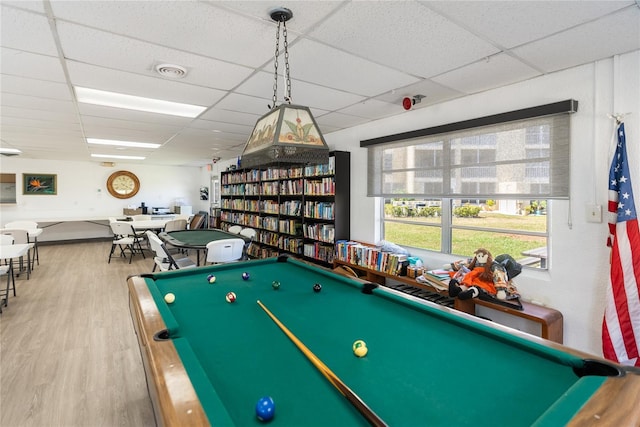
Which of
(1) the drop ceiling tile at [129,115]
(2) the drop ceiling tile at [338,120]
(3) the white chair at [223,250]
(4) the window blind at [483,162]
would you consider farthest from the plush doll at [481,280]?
(1) the drop ceiling tile at [129,115]

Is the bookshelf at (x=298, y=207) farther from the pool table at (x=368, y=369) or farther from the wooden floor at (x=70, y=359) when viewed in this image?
the wooden floor at (x=70, y=359)

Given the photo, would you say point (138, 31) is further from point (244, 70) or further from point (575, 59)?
point (575, 59)

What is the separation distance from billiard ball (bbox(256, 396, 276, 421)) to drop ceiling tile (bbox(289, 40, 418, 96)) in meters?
2.02

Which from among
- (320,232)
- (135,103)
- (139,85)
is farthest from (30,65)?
(320,232)

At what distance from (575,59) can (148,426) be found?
3.83 m

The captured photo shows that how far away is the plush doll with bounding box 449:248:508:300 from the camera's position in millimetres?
2594

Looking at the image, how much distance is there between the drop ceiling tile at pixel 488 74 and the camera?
238cm

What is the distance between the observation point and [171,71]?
99.2 inches

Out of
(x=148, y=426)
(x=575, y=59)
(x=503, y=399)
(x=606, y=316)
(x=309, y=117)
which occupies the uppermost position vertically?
(x=575, y=59)

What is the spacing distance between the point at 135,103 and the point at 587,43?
4.13 m

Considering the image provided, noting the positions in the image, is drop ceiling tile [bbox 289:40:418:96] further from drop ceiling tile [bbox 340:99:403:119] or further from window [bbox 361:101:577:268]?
window [bbox 361:101:577:268]

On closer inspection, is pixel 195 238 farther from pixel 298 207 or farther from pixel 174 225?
pixel 174 225

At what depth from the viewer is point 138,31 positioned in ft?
6.29

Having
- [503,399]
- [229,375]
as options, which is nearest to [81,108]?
[229,375]
